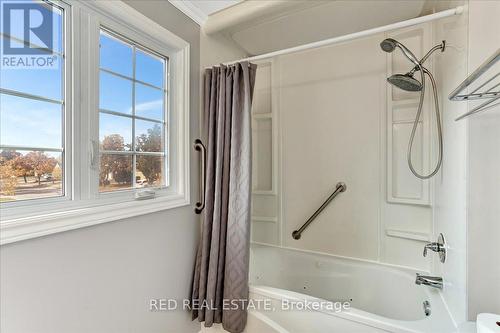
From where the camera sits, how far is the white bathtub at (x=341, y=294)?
1.27m

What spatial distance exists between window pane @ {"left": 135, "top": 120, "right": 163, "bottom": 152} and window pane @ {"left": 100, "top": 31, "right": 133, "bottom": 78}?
280 millimetres

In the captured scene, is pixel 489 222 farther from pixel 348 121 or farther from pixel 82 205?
pixel 82 205

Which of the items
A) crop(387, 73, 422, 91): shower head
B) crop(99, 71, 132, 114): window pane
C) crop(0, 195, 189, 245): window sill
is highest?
crop(387, 73, 422, 91): shower head

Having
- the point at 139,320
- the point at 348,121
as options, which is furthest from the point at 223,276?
the point at 348,121

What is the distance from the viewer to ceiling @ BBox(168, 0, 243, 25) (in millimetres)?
1533

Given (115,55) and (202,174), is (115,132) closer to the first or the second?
(115,55)

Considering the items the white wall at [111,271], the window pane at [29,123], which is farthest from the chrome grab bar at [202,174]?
the window pane at [29,123]

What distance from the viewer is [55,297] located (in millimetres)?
979

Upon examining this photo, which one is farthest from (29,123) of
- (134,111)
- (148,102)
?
(148,102)

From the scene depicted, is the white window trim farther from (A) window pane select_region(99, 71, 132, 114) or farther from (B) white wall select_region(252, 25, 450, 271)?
(B) white wall select_region(252, 25, 450, 271)

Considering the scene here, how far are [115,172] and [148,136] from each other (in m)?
0.30

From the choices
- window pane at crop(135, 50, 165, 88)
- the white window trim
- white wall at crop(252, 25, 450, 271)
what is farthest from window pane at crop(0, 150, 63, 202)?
white wall at crop(252, 25, 450, 271)

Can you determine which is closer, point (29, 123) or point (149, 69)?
point (29, 123)

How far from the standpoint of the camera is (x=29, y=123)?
954 millimetres
